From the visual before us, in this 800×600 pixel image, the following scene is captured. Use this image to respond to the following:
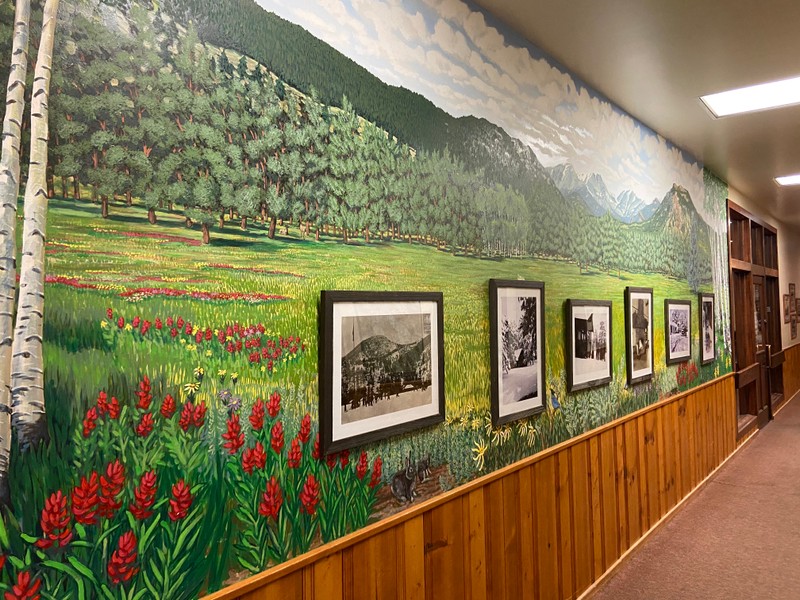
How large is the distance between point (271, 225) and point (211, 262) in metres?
0.21

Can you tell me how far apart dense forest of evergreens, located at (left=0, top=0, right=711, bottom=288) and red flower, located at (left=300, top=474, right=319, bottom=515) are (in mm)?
687

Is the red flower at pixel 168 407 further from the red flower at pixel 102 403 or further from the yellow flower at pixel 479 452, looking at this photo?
the yellow flower at pixel 479 452

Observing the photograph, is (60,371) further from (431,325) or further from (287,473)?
(431,325)

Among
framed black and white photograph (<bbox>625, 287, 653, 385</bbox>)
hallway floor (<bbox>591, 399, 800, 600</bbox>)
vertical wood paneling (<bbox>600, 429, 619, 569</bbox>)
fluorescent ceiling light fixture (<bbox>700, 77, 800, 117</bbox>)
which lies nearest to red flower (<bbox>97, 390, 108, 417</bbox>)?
vertical wood paneling (<bbox>600, 429, 619, 569</bbox>)

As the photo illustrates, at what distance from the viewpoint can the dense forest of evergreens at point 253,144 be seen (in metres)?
1.23

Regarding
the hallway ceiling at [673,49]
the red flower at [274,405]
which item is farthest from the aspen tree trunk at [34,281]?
the hallway ceiling at [673,49]

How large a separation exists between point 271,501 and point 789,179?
244 inches

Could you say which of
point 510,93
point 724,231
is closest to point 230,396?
point 510,93

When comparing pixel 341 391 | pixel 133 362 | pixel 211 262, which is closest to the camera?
pixel 133 362

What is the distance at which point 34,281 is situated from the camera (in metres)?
1.13

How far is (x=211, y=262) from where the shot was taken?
1432 mm

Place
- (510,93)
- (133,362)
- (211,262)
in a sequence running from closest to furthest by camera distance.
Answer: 1. (133,362)
2. (211,262)
3. (510,93)

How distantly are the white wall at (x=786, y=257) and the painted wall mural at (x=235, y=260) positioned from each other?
6141 mm

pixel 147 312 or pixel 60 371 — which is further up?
pixel 147 312
